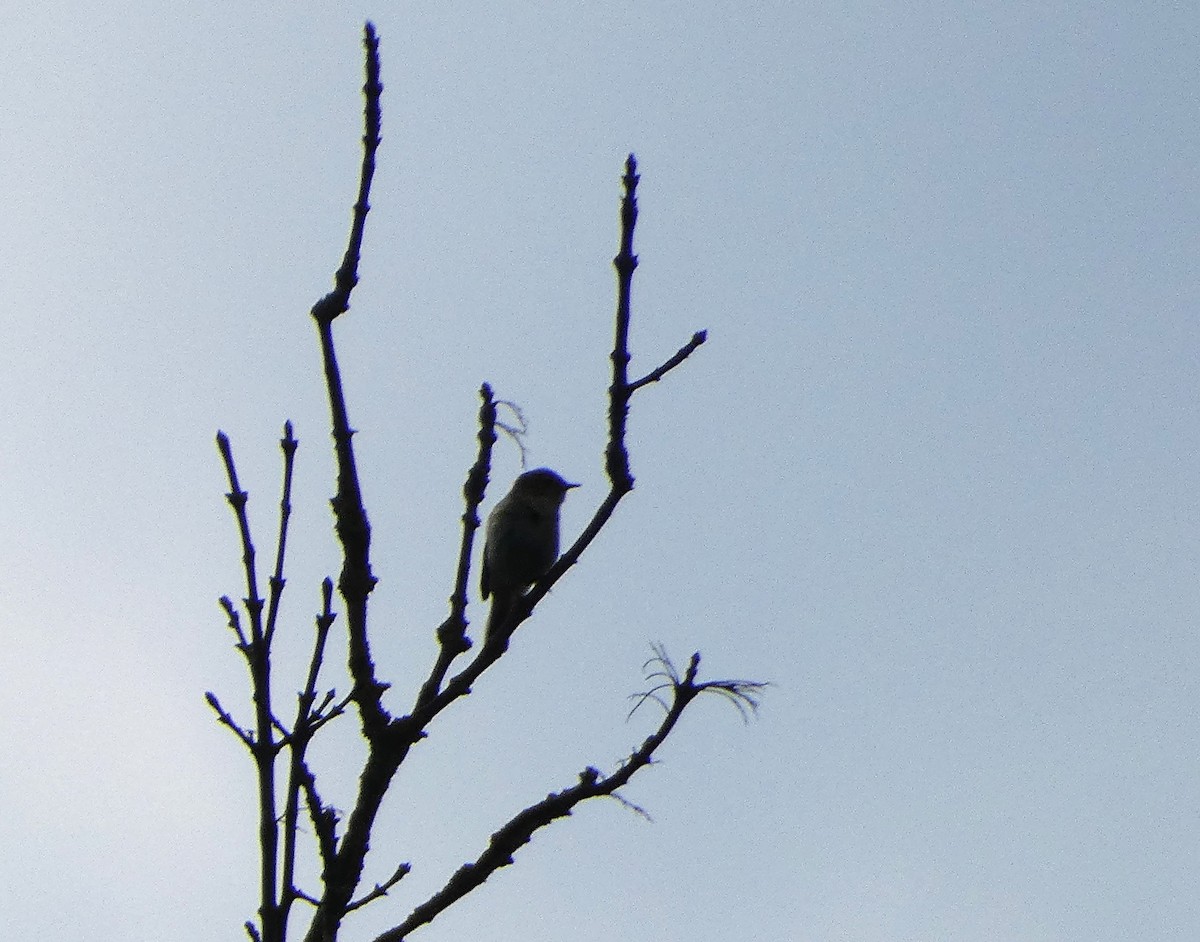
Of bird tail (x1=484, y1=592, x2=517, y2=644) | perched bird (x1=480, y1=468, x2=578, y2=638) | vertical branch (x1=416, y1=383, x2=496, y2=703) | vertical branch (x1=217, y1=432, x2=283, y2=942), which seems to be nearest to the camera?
vertical branch (x1=217, y1=432, x2=283, y2=942)

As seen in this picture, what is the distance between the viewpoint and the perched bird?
714cm

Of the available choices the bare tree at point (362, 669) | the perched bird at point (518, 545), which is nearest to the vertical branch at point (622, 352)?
the bare tree at point (362, 669)

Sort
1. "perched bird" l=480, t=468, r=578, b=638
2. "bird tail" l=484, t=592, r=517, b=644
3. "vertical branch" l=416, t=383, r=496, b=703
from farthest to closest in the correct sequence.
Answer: "perched bird" l=480, t=468, r=578, b=638 → "bird tail" l=484, t=592, r=517, b=644 → "vertical branch" l=416, t=383, r=496, b=703

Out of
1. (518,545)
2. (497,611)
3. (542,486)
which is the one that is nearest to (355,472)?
(497,611)

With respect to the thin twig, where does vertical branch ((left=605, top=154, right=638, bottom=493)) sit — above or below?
above

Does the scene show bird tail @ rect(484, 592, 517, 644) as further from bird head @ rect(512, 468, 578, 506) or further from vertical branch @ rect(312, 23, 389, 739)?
vertical branch @ rect(312, 23, 389, 739)

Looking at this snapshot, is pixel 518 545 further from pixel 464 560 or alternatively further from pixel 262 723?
pixel 262 723

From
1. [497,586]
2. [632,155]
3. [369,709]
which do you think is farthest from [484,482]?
[497,586]

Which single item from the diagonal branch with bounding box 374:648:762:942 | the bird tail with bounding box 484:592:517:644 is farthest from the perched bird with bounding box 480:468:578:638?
the diagonal branch with bounding box 374:648:762:942

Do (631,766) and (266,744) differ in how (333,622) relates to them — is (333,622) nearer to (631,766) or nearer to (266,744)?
(266,744)

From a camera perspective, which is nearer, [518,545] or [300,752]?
[300,752]

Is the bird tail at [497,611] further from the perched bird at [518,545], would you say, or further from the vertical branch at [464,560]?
the vertical branch at [464,560]

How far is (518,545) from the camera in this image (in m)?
7.17

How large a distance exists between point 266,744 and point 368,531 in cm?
69
